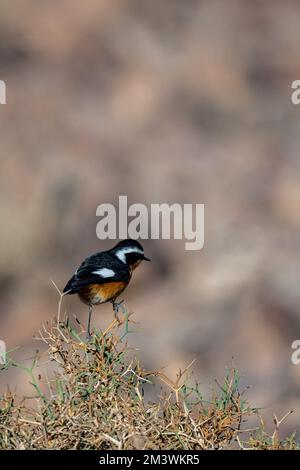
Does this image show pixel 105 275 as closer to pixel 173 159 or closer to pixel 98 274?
pixel 98 274

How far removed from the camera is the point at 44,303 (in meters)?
9.07

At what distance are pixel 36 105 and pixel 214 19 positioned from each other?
2.17 m

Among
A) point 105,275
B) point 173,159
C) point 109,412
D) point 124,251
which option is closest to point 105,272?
point 105,275

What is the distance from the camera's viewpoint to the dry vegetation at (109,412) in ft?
6.89

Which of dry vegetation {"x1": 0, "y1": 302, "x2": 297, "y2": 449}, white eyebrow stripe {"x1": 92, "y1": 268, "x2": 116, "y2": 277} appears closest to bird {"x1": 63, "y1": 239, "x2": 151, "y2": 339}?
white eyebrow stripe {"x1": 92, "y1": 268, "x2": 116, "y2": 277}

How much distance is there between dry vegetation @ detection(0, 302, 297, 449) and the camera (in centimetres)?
210

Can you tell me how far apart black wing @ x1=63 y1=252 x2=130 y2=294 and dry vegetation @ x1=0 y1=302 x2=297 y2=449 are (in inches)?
70.8

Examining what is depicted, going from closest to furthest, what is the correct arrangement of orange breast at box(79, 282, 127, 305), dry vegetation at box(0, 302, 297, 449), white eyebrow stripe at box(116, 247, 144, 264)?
dry vegetation at box(0, 302, 297, 449) < orange breast at box(79, 282, 127, 305) < white eyebrow stripe at box(116, 247, 144, 264)

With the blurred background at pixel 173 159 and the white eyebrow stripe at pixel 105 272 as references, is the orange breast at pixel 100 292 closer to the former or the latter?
the white eyebrow stripe at pixel 105 272

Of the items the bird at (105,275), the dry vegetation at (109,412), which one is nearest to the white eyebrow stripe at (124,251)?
the bird at (105,275)

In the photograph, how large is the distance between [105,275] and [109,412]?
2211mm

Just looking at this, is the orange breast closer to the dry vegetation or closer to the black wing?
the black wing

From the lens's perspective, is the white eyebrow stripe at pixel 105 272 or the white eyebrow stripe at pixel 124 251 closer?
the white eyebrow stripe at pixel 105 272

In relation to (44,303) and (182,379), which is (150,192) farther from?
(182,379)
